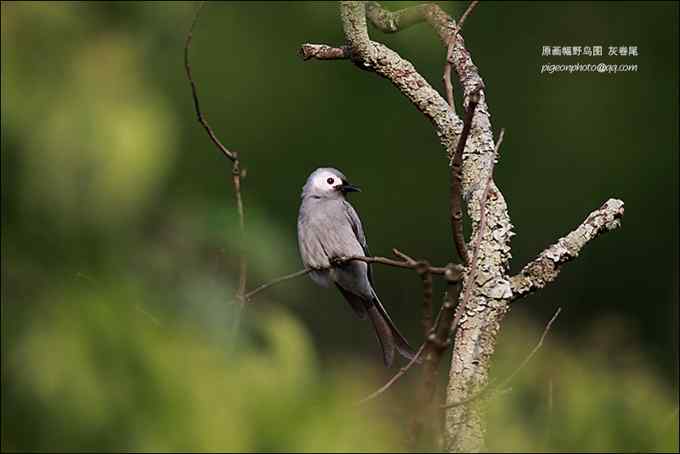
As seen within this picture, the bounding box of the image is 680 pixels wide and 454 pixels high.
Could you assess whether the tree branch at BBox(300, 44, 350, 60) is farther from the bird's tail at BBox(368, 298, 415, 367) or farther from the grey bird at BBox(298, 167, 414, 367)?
the grey bird at BBox(298, 167, 414, 367)

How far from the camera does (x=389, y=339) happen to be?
396cm

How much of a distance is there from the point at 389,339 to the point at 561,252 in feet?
5.80

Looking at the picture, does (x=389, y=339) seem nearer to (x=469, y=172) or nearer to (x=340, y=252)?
(x=340, y=252)

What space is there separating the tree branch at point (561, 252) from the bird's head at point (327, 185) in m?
2.20

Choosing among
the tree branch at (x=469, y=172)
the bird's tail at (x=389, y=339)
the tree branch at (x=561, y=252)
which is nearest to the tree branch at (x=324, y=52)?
the tree branch at (x=469, y=172)

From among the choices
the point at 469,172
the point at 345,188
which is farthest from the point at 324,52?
the point at 345,188

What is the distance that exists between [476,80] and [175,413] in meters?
1.54

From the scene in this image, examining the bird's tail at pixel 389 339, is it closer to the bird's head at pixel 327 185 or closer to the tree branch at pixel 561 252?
the bird's head at pixel 327 185

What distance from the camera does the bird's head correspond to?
4.44 m

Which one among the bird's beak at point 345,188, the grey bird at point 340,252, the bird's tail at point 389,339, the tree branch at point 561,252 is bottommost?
→ the tree branch at point 561,252

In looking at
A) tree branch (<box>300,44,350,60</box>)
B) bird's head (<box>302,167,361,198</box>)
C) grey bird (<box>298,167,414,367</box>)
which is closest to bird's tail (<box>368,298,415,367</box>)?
grey bird (<box>298,167,414,367</box>)

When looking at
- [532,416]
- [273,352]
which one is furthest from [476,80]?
[273,352]

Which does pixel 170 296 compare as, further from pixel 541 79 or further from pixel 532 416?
pixel 541 79

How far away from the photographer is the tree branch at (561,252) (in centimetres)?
217
